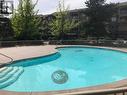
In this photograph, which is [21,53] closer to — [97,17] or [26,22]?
[26,22]

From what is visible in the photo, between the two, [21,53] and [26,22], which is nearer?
[21,53]

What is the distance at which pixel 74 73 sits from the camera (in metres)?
17.6

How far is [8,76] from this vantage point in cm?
1382

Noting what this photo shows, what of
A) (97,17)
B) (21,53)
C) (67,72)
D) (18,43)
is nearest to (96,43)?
(97,17)

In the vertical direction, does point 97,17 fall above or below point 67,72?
above

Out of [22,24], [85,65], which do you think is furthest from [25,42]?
[85,65]

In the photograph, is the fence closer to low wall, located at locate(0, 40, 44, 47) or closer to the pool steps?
low wall, located at locate(0, 40, 44, 47)

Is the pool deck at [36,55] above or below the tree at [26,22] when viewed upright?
below

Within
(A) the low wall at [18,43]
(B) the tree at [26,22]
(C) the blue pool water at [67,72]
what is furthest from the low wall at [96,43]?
(C) the blue pool water at [67,72]

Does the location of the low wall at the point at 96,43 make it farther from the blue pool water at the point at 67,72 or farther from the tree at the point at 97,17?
the blue pool water at the point at 67,72

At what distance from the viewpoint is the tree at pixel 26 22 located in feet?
125

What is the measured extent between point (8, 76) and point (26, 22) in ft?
81.8

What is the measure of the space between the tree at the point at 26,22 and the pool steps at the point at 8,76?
22.1m

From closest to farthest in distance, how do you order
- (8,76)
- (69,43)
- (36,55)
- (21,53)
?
(8,76), (36,55), (21,53), (69,43)
